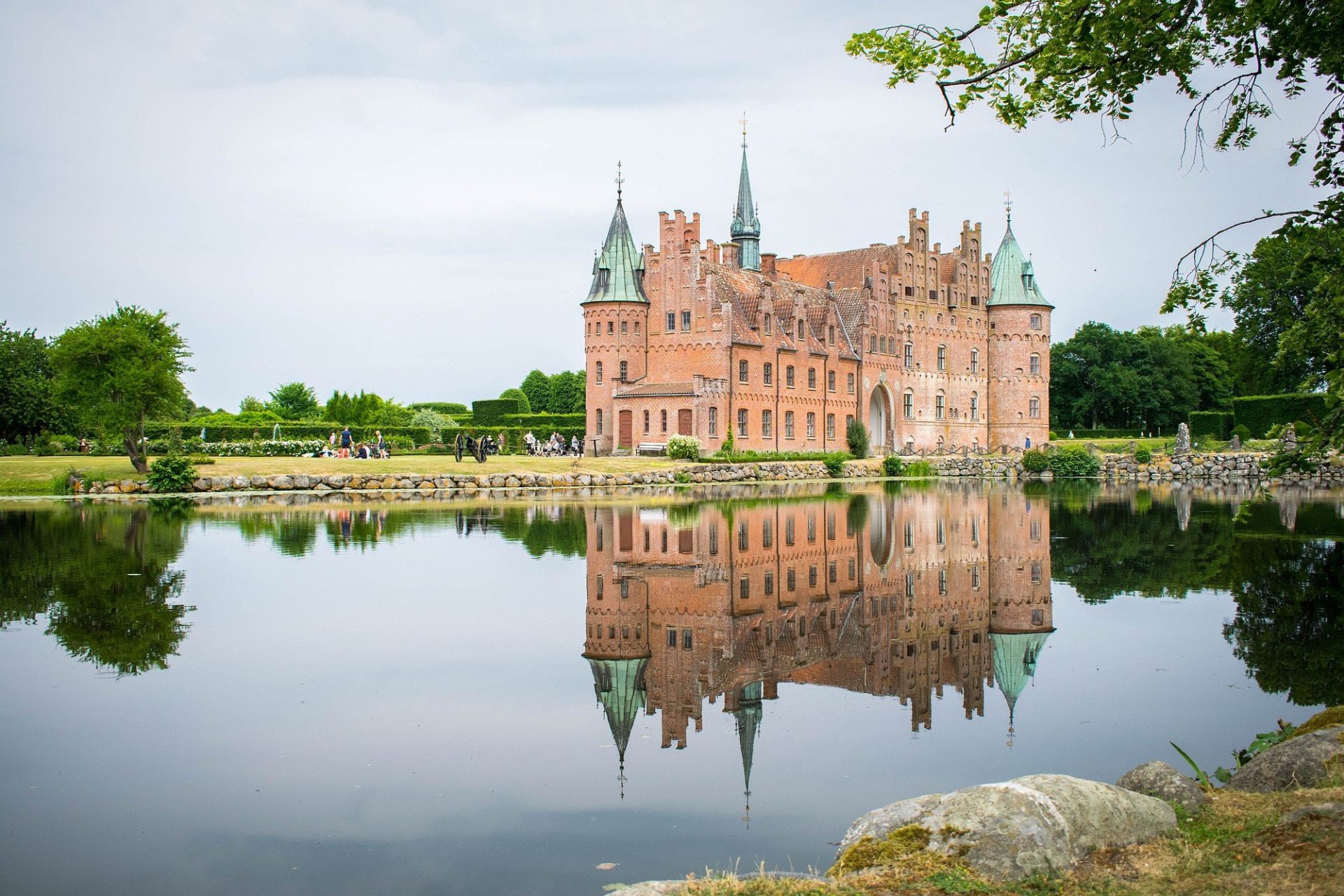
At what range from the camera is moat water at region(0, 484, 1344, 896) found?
256 inches

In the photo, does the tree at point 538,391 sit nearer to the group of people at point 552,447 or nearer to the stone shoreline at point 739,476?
the group of people at point 552,447

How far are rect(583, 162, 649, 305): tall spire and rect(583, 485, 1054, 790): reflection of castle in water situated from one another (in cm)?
2821

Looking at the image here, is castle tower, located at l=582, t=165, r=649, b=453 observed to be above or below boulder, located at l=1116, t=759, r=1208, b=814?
above

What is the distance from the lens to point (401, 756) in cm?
805

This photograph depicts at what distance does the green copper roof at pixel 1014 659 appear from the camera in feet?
33.8

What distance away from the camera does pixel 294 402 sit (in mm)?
76688

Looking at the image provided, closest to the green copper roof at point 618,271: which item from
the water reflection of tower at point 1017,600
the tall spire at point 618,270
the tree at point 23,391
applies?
the tall spire at point 618,270

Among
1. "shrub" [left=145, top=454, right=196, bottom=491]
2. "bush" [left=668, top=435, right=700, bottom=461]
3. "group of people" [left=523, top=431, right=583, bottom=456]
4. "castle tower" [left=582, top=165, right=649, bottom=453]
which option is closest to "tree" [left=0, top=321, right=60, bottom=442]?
"shrub" [left=145, top=454, right=196, bottom=491]

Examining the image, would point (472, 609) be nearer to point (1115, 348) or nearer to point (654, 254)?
point (654, 254)

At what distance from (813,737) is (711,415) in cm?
4167

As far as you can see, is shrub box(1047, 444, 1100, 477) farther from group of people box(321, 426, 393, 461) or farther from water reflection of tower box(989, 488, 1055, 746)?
group of people box(321, 426, 393, 461)

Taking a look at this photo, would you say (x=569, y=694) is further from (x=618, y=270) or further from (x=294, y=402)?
(x=294, y=402)

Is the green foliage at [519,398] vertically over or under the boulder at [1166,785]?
over

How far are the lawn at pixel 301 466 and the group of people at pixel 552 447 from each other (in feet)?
14.5
